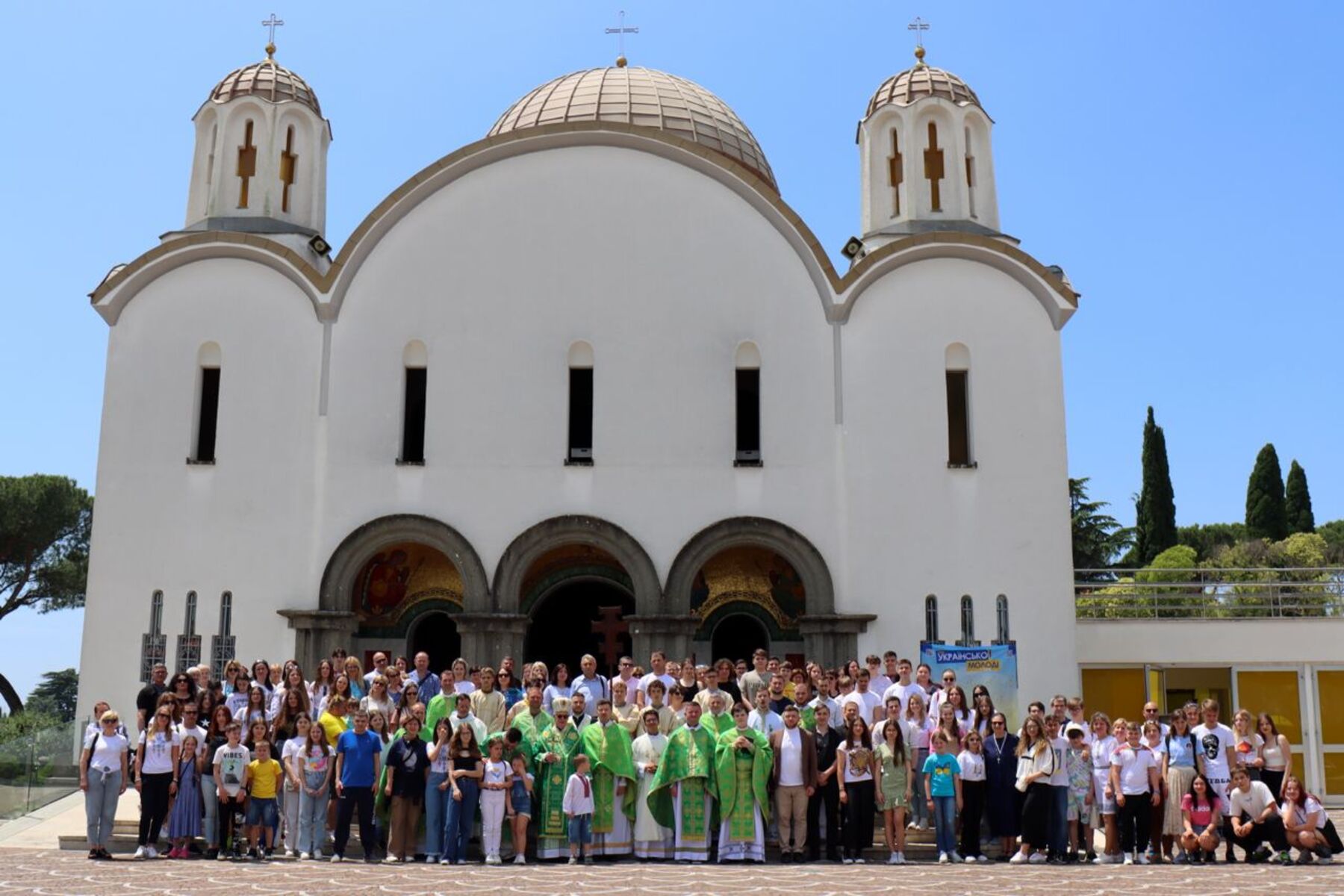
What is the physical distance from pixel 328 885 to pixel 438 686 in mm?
4940

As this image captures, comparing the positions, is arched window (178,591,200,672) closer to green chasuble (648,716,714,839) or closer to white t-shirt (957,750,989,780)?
green chasuble (648,716,714,839)

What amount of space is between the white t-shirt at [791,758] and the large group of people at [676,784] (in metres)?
0.01

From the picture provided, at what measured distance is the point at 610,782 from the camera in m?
12.0

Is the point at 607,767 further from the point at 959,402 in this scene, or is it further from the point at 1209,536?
the point at 1209,536

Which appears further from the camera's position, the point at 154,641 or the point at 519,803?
the point at 154,641

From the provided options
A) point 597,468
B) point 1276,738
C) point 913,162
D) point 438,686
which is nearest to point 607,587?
point 597,468

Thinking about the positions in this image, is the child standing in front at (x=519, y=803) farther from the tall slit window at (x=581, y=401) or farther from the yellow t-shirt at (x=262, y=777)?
the tall slit window at (x=581, y=401)

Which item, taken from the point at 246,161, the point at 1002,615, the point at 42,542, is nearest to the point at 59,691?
the point at 42,542

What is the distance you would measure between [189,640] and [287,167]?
7753 mm

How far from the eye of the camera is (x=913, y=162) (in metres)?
21.1

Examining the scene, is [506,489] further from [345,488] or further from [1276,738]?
[1276,738]

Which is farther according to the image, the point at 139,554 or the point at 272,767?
the point at 139,554

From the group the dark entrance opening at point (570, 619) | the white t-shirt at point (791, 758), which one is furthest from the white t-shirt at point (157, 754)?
the dark entrance opening at point (570, 619)

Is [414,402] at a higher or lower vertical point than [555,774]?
higher
